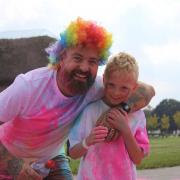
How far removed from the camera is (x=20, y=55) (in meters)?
7.19

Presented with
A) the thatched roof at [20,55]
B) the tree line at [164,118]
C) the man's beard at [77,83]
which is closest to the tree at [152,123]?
the tree line at [164,118]

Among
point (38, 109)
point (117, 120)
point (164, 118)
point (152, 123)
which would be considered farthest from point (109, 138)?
point (164, 118)

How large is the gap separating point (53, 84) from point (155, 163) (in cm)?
775

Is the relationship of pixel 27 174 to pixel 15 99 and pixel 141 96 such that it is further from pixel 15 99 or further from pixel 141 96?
pixel 141 96

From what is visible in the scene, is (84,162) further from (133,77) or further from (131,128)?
(133,77)

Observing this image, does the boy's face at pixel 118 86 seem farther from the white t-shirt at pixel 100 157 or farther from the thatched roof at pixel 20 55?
the thatched roof at pixel 20 55

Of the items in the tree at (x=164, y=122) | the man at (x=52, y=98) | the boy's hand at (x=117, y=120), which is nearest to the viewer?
the boy's hand at (x=117, y=120)

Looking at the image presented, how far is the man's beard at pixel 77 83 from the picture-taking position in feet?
10.5

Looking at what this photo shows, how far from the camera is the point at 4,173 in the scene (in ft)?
11.8

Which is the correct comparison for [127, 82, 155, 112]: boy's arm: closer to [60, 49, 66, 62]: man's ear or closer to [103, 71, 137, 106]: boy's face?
[103, 71, 137, 106]: boy's face

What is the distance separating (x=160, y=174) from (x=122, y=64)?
20.2ft

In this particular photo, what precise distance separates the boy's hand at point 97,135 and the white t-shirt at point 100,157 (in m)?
0.10

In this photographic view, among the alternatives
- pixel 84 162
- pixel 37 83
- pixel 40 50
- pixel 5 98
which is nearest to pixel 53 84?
pixel 37 83

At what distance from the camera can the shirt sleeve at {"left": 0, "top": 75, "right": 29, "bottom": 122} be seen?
10.7 feet
